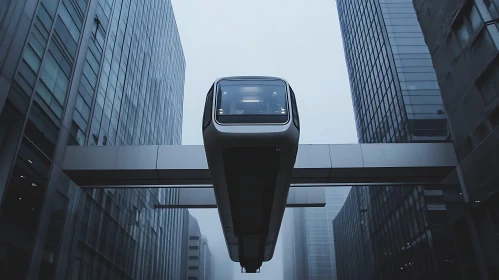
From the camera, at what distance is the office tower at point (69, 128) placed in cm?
1461

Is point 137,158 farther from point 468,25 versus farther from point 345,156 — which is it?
point 468,25

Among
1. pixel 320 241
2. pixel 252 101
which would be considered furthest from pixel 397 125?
pixel 320 241

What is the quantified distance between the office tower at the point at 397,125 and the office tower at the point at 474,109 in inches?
462

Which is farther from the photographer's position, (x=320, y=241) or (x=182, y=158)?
(x=320, y=241)

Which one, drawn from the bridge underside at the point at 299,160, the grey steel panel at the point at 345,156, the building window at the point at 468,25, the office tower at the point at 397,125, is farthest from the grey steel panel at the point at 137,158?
the office tower at the point at 397,125

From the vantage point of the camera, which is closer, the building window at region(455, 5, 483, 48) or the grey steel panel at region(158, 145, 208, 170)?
the building window at region(455, 5, 483, 48)

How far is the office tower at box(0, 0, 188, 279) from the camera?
1461cm

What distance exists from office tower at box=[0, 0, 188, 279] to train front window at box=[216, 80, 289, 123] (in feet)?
24.7

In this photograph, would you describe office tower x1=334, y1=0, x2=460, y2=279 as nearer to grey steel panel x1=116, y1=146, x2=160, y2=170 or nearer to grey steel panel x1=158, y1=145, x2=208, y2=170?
grey steel panel x1=158, y1=145, x2=208, y2=170

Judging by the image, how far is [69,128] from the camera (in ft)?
64.9

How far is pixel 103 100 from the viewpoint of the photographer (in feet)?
82.7

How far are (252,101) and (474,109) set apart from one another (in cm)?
814

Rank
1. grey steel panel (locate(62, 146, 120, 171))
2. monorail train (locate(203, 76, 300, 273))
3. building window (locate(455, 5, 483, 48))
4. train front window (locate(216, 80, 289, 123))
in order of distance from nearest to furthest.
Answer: monorail train (locate(203, 76, 300, 273)) → train front window (locate(216, 80, 289, 123)) → building window (locate(455, 5, 483, 48)) → grey steel panel (locate(62, 146, 120, 171))

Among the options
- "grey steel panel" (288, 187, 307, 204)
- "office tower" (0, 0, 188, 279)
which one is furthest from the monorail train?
"grey steel panel" (288, 187, 307, 204)
